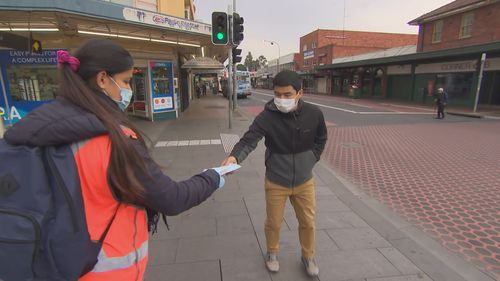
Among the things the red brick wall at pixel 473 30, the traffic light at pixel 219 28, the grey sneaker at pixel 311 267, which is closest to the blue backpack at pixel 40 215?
the grey sneaker at pixel 311 267

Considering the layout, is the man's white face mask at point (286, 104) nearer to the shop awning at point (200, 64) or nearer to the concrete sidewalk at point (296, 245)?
the concrete sidewalk at point (296, 245)

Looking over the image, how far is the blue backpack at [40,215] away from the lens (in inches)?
40.6

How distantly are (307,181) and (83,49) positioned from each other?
2013 mm

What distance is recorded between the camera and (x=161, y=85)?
12.5 m

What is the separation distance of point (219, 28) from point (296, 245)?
741cm

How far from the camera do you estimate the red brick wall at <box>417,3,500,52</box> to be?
773 inches

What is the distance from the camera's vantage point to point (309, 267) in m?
2.75

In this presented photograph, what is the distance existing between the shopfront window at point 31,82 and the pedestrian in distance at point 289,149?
30.6 feet

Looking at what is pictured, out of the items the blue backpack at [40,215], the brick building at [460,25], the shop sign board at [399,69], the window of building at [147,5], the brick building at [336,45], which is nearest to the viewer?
the blue backpack at [40,215]

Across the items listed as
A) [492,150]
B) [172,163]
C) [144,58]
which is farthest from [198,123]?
[492,150]

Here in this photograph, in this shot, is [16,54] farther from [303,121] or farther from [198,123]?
[303,121]

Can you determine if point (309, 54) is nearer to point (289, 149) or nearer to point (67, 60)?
point (289, 149)

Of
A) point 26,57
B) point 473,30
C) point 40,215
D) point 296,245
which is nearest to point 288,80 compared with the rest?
point 296,245

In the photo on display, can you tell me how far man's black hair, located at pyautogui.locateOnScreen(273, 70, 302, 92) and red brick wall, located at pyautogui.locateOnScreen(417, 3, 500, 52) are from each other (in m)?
23.6
